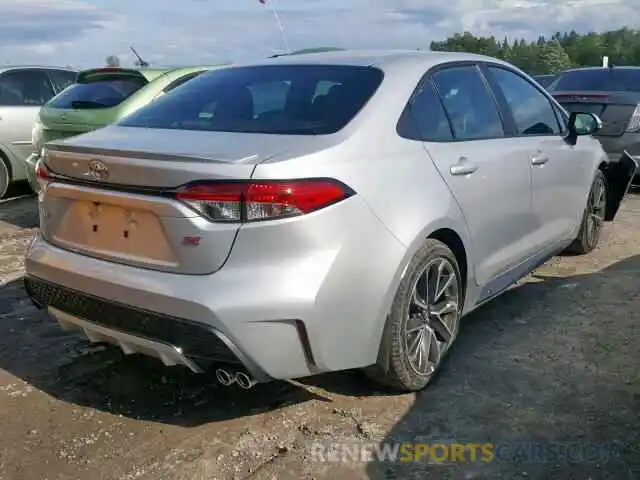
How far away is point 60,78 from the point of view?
934 centimetres

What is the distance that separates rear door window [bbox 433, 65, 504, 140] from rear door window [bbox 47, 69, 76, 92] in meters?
6.43

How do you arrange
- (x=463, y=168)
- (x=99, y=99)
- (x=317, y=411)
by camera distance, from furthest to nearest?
1. (x=99, y=99)
2. (x=463, y=168)
3. (x=317, y=411)

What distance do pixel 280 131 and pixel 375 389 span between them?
1.27 metres

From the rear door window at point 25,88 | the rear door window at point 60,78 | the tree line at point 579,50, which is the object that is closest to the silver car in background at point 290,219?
the rear door window at point 25,88

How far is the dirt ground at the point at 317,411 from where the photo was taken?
9.41ft

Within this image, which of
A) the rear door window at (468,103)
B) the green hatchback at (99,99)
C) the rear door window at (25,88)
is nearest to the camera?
the rear door window at (468,103)

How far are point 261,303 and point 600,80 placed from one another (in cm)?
780

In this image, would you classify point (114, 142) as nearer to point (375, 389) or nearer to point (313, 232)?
point (313, 232)

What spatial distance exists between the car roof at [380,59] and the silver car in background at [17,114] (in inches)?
205

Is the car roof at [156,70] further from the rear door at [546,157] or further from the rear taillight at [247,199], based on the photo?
the rear taillight at [247,199]

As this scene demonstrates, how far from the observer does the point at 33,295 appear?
3.39m

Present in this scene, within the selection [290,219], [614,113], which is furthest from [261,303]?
[614,113]

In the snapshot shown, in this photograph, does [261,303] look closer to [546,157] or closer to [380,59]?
[380,59]

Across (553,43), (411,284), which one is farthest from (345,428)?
(553,43)
